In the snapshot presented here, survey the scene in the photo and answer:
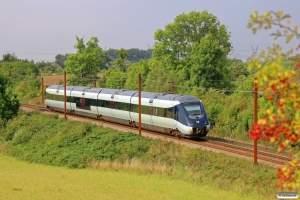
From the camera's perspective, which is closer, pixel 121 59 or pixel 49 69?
pixel 121 59

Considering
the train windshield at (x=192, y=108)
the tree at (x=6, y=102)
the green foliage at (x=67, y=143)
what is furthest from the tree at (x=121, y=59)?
the train windshield at (x=192, y=108)

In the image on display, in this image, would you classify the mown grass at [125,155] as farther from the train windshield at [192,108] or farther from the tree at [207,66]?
the tree at [207,66]

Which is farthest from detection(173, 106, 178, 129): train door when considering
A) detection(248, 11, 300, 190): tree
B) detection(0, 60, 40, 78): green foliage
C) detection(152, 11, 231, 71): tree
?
detection(0, 60, 40, 78): green foliage

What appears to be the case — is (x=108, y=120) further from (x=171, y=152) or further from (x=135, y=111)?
(x=171, y=152)

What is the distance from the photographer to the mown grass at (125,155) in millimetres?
20169

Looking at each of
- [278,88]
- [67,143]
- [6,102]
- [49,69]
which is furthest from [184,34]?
[49,69]

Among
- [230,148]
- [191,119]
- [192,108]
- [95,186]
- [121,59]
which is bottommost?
[95,186]

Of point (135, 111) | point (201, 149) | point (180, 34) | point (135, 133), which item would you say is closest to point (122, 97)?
point (135, 111)

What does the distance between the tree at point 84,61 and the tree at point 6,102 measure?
21.5m

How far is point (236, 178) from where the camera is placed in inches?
803

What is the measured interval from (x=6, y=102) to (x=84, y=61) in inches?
998

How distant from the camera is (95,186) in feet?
68.0

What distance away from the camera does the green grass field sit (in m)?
18.4

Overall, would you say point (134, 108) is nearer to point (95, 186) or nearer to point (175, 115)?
point (175, 115)
